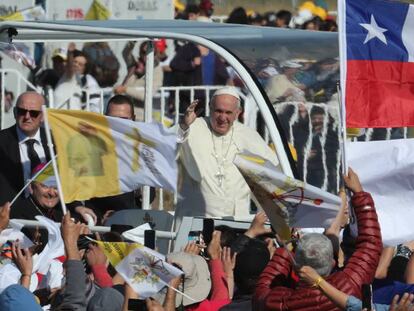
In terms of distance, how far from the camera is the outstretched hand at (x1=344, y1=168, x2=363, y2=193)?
873cm

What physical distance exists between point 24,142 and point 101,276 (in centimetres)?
279

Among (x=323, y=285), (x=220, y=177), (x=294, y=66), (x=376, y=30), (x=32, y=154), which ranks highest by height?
(x=376, y=30)

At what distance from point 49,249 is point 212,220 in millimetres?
1168

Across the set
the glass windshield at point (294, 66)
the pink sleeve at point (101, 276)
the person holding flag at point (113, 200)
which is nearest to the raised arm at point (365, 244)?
the pink sleeve at point (101, 276)

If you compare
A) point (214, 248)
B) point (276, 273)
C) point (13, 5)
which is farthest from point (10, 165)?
point (13, 5)

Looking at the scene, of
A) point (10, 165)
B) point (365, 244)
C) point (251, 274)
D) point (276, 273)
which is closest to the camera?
point (365, 244)

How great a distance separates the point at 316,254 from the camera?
27.3 feet

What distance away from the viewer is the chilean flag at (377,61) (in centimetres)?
962

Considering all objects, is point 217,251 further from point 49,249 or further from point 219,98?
point 219,98

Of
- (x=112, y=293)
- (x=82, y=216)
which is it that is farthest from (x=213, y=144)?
(x=112, y=293)

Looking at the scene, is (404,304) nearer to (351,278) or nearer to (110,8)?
(351,278)

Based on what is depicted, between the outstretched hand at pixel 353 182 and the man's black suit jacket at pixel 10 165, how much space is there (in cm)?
393

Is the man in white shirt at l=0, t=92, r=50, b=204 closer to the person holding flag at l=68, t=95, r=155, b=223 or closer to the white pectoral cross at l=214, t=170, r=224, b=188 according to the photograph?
the person holding flag at l=68, t=95, r=155, b=223

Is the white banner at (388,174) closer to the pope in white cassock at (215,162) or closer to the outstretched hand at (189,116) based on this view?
the outstretched hand at (189,116)
